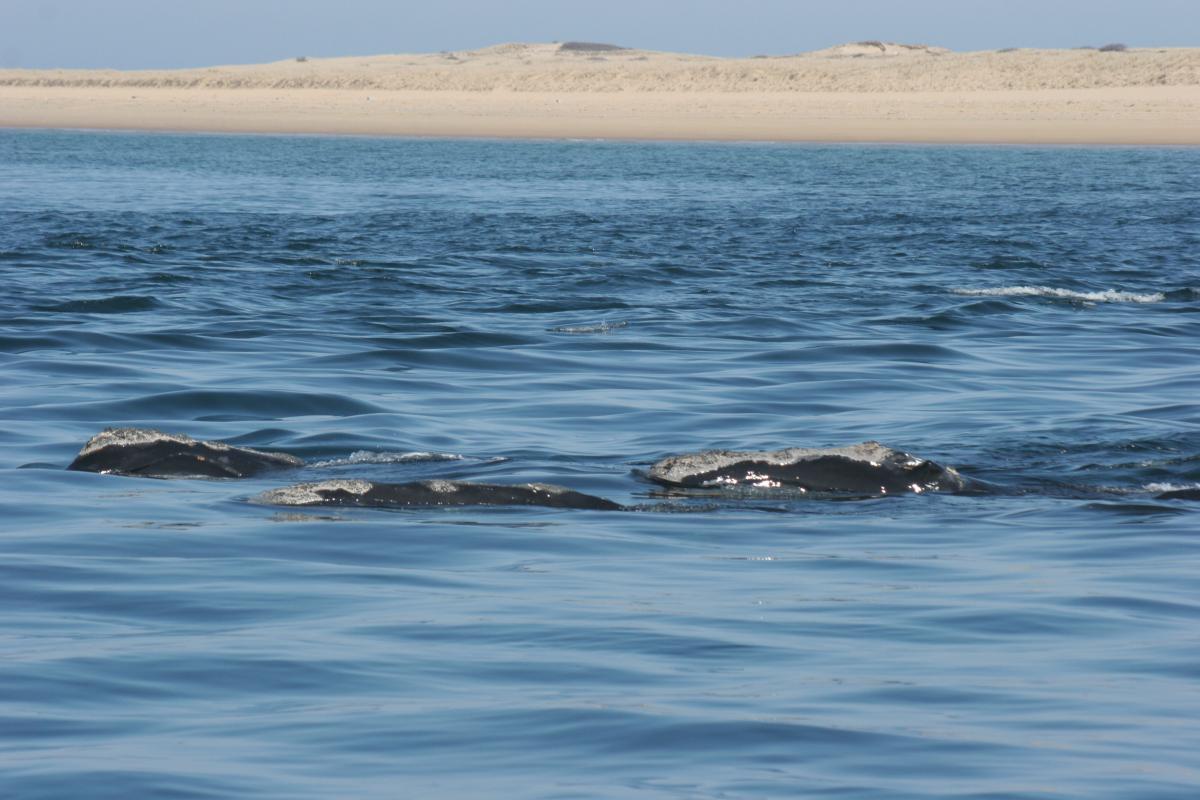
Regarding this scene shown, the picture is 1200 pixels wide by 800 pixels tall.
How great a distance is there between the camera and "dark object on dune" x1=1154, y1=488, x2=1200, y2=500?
9609 millimetres

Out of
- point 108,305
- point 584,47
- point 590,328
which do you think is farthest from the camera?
point 584,47

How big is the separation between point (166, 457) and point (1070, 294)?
11.8 m

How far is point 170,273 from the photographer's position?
20.0m

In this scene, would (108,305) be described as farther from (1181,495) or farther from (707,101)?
(707,101)

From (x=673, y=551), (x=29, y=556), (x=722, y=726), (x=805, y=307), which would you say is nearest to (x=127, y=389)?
(x=29, y=556)

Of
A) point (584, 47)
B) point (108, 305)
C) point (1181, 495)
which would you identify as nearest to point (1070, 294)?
point (1181, 495)

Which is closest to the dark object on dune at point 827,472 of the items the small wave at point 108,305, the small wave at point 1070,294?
the small wave at point 108,305

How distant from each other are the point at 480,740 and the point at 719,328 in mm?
11605

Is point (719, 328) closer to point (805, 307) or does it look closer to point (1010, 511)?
point (805, 307)

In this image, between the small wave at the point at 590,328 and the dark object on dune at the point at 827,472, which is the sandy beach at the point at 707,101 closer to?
the small wave at the point at 590,328

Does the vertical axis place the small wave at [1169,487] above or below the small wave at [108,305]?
below

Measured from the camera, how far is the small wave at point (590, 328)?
53.7 feet

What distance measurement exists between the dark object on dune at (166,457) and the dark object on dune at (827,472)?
7.83 feet

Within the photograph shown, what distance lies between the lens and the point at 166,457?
10.1 m
